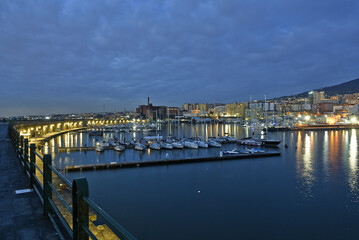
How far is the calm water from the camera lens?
36.5ft

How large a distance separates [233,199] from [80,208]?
1475cm

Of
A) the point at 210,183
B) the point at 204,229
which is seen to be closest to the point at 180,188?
the point at 210,183

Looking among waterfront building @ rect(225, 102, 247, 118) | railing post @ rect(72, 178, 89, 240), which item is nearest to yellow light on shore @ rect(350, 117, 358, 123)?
waterfront building @ rect(225, 102, 247, 118)

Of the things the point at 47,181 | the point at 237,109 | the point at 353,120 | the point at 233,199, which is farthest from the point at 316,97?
the point at 47,181

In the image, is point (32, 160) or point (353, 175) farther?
point (353, 175)

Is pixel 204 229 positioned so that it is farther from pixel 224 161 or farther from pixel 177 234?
pixel 224 161

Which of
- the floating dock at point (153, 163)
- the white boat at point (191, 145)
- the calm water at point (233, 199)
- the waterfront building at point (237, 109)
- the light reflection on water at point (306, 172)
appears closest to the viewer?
the calm water at point (233, 199)

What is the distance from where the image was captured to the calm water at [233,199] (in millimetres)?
11125

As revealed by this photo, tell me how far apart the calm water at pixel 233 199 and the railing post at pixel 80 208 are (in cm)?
1009

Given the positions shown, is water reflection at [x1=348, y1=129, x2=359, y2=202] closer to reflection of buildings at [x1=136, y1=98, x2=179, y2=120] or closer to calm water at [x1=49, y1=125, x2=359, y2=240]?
calm water at [x1=49, y1=125, x2=359, y2=240]

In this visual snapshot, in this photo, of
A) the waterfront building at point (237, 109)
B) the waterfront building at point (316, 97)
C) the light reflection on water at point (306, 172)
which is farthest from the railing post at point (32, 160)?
the waterfront building at point (316, 97)

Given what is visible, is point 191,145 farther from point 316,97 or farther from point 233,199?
point 316,97

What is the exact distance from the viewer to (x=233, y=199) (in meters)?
14.8

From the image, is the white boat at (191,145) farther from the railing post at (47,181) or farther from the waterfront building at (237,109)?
the waterfront building at (237,109)
